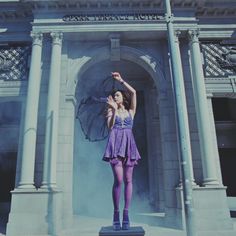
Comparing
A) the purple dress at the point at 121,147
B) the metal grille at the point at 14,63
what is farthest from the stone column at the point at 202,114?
the metal grille at the point at 14,63

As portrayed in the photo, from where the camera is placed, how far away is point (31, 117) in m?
9.51

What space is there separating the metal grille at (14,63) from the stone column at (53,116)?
5.14ft

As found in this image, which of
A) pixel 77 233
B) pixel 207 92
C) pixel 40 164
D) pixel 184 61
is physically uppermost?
pixel 184 61

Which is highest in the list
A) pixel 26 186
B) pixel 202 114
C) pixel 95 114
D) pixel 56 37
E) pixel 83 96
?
pixel 56 37

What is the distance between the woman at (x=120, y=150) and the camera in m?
4.01

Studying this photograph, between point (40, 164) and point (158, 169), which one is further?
point (158, 169)

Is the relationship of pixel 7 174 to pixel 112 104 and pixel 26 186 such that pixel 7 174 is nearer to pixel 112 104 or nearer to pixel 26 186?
pixel 26 186

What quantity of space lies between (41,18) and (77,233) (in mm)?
8939

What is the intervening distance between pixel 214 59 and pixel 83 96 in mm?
6869

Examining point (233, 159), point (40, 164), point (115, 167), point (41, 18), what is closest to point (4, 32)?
point (41, 18)

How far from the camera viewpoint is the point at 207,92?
→ 34.6 ft

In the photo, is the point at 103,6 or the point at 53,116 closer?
the point at 53,116

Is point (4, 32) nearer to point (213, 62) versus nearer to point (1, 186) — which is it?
point (1, 186)

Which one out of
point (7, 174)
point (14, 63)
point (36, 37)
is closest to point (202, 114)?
point (36, 37)
